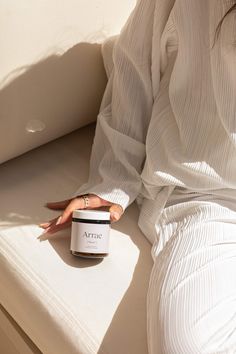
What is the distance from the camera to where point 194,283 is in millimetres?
816

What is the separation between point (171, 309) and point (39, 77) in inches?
18.3

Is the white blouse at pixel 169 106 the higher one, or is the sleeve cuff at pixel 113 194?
the white blouse at pixel 169 106

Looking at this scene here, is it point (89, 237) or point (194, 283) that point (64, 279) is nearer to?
point (89, 237)

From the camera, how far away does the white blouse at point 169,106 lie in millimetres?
908

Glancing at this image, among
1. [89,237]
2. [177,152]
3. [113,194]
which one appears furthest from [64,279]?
[177,152]

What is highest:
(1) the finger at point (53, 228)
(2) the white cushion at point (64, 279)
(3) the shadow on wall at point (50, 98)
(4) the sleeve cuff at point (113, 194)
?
(3) the shadow on wall at point (50, 98)

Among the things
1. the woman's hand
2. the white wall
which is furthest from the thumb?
the white wall

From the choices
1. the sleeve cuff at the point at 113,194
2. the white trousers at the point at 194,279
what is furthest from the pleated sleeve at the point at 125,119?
the white trousers at the point at 194,279

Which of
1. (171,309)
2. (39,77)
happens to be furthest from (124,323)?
(39,77)

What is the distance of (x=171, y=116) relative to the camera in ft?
3.24

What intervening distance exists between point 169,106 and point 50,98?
22 centimetres

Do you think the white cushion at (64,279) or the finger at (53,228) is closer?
the white cushion at (64,279)

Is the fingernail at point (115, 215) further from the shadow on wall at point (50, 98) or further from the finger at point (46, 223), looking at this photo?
the shadow on wall at point (50, 98)

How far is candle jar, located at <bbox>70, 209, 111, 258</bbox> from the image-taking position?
913mm
